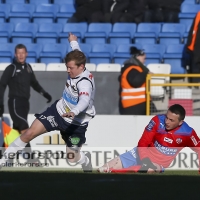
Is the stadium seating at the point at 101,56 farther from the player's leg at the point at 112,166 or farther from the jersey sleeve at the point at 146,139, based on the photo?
the jersey sleeve at the point at 146,139

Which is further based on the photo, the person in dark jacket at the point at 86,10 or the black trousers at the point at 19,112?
the person in dark jacket at the point at 86,10

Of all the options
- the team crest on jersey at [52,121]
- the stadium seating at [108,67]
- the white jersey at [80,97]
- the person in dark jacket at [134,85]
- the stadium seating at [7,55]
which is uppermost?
the stadium seating at [7,55]

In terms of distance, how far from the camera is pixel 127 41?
50.4 ft

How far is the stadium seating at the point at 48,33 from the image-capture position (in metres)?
15.7

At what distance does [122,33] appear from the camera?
1536 cm

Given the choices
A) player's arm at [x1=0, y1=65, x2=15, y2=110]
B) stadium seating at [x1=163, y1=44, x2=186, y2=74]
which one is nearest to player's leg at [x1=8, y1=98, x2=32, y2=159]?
player's arm at [x1=0, y1=65, x2=15, y2=110]

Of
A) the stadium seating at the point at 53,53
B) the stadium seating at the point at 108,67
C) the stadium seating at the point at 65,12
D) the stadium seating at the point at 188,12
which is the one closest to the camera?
the stadium seating at the point at 108,67

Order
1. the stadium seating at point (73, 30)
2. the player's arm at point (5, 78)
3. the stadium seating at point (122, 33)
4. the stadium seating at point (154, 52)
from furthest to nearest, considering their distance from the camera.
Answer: the stadium seating at point (73, 30)
the stadium seating at point (122, 33)
the stadium seating at point (154, 52)
the player's arm at point (5, 78)

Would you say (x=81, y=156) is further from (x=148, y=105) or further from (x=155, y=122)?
(x=148, y=105)

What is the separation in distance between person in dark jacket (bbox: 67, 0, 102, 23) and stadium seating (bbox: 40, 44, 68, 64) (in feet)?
4.05

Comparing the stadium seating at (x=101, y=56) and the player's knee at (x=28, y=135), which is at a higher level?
the stadium seating at (x=101, y=56)

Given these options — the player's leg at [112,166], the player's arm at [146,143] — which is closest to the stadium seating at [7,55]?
the player's leg at [112,166]

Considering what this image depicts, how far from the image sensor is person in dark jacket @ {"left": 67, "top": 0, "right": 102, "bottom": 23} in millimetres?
16031

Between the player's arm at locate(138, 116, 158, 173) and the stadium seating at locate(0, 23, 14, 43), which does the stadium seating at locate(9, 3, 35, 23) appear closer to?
the stadium seating at locate(0, 23, 14, 43)
